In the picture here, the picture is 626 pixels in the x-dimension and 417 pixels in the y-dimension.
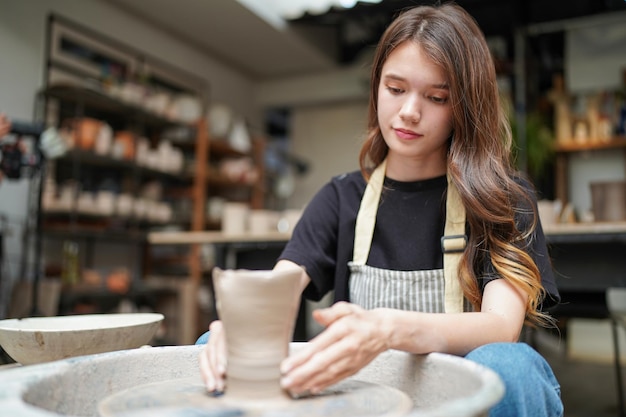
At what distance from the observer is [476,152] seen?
1.22 meters

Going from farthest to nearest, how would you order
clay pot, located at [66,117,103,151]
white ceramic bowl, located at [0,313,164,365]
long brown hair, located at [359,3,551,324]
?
clay pot, located at [66,117,103,151] → long brown hair, located at [359,3,551,324] → white ceramic bowl, located at [0,313,164,365]

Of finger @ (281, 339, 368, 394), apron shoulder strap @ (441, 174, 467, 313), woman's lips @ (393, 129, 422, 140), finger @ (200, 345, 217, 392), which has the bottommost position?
finger @ (200, 345, 217, 392)

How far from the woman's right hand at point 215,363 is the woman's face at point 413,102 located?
22.4 inches

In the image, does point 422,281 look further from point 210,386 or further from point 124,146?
point 124,146

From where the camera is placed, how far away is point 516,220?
45.9 inches

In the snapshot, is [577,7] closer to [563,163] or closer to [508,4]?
[508,4]

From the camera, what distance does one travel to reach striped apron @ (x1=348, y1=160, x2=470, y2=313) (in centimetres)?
120

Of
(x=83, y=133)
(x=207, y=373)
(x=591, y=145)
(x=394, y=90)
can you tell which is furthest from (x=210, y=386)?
(x=591, y=145)

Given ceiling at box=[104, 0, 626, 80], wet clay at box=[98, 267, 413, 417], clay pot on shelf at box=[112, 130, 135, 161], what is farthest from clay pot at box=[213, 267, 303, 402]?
ceiling at box=[104, 0, 626, 80]

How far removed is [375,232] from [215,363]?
24.0 inches

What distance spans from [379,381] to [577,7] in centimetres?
546

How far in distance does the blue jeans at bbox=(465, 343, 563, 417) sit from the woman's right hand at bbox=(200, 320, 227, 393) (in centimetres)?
38

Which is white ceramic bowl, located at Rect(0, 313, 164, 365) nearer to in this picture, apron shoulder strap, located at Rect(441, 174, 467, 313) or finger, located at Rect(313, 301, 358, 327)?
finger, located at Rect(313, 301, 358, 327)

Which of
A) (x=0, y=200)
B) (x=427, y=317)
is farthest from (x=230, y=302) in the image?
(x=0, y=200)
